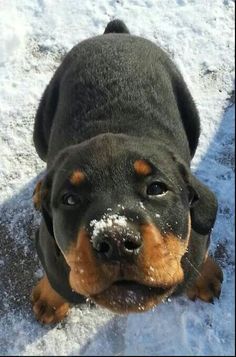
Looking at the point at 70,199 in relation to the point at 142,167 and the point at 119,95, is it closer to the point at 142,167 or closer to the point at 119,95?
the point at 142,167

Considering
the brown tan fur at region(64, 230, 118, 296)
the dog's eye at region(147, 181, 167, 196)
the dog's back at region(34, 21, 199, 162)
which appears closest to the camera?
the brown tan fur at region(64, 230, 118, 296)

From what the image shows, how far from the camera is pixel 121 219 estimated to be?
2.43m

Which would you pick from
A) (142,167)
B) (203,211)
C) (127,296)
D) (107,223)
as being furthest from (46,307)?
(107,223)

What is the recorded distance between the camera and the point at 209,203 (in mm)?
3170

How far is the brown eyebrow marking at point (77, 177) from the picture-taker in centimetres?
276

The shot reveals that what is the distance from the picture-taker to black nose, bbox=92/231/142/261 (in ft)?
7.77

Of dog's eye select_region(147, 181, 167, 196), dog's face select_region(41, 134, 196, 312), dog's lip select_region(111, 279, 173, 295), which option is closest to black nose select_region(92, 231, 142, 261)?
dog's face select_region(41, 134, 196, 312)

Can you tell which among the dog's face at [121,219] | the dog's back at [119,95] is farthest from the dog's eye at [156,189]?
the dog's back at [119,95]

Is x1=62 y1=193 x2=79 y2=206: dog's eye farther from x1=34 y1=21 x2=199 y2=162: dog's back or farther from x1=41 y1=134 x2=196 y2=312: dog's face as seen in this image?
x1=34 y1=21 x2=199 y2=162: dog's back

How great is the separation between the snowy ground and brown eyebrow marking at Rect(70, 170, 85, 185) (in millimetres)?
1460

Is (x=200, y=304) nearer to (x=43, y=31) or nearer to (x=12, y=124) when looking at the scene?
(x=12, y=124)

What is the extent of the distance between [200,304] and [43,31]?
106 inches

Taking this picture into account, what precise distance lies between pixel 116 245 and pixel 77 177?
0.51 meters

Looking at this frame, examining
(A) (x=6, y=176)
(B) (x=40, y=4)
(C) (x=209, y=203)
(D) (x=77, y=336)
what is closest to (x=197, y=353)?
(D) (x=77, y=336)
